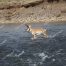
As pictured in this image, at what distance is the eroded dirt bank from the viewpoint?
39.7 meters

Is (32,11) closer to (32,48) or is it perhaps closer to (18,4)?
(18,4)

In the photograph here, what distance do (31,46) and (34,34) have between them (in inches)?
127

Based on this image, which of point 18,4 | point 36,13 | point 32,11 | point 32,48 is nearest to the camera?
point 32,48

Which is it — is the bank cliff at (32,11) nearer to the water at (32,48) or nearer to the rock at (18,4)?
the rock at (18,4)

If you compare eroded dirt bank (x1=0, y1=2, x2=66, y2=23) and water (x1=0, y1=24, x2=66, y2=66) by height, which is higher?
water (x1=0, y1=24, x2=66, y2=66)

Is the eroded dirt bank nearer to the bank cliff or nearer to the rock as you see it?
the bank cliff

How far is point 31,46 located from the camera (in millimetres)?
26016

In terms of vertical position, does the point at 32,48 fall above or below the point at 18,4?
above

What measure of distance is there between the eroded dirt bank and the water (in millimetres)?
5212

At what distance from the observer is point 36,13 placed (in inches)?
1613

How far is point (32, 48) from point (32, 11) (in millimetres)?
16617

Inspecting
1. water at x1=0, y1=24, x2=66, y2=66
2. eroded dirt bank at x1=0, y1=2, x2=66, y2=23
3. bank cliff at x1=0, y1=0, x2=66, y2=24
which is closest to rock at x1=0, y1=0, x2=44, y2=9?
bank cliff at x1=0, y1=0, x2=66, y2=24

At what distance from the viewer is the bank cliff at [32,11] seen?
39812 millimetres

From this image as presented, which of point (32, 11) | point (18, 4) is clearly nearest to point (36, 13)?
point (32, 11)
